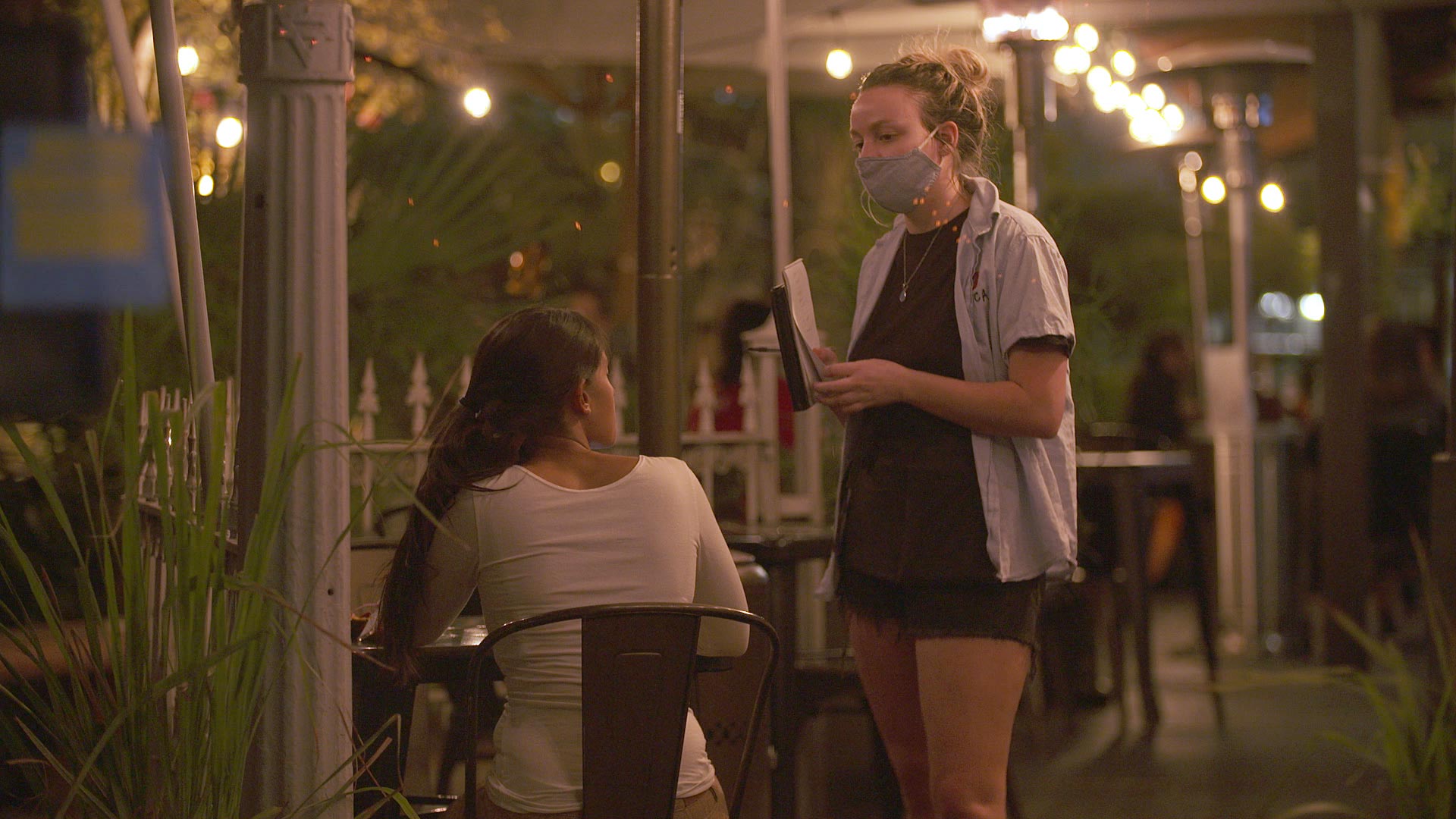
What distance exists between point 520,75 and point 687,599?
28.7ft

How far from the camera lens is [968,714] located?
2.07 metres

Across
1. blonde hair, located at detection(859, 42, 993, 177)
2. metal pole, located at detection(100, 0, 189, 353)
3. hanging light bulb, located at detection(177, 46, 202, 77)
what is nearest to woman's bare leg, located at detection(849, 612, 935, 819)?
blonde hair, located at detection(859, 42, 993, 177)

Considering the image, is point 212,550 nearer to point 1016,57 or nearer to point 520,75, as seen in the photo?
point 1016,57

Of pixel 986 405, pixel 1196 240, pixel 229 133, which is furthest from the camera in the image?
pixel 1196 240

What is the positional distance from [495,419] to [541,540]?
0.19m

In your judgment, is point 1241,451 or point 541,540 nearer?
point 541,540

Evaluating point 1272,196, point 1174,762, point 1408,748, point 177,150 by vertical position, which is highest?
point 1272,196

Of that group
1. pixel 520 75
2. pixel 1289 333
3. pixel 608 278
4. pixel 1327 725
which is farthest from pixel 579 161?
pixel 1327 725

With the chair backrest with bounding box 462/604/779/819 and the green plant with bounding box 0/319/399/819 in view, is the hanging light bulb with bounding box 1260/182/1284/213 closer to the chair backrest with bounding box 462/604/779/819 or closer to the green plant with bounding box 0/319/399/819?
the chair backrest with bounding box 462/604/779/819

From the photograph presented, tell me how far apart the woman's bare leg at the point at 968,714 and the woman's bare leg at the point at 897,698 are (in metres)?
0.09

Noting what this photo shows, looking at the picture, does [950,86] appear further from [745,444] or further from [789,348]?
[745,444]

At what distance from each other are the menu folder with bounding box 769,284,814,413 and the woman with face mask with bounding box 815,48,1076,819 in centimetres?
6

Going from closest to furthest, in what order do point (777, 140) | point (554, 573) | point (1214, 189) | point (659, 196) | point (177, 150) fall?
point (554, 573) → point (177, 150) → point (659, 196) → point (777, 140) → point (1214, 189)

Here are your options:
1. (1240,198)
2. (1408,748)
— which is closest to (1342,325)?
(1240,198)
